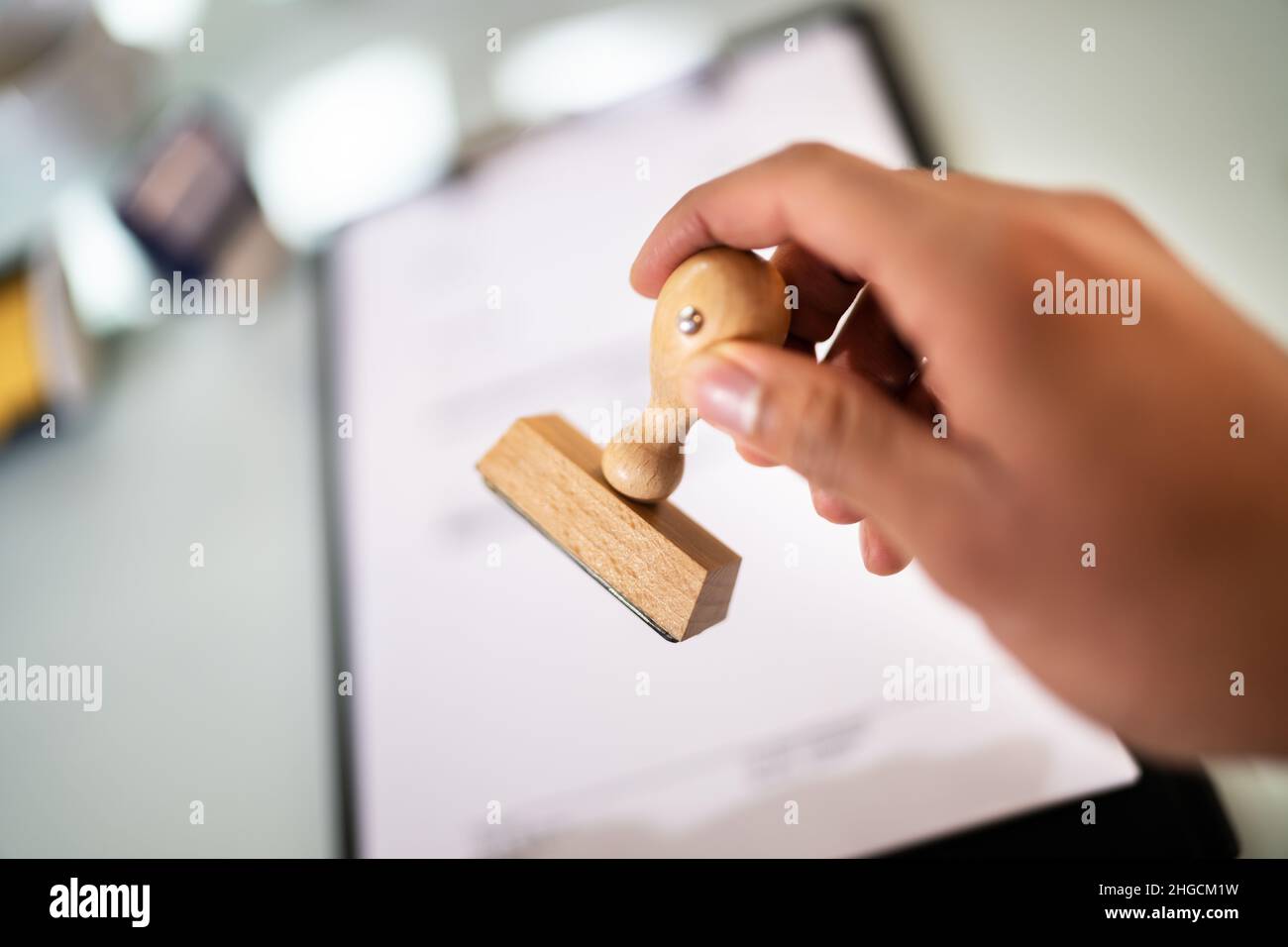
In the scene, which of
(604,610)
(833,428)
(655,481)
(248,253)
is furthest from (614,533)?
(248,253)

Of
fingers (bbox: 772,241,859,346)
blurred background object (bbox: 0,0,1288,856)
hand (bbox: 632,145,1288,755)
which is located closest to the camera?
hand (bbox: 632,145,1288,755)

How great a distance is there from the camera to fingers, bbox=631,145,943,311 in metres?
0.41

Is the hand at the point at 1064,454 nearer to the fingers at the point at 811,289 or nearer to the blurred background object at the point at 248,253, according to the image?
the fingers at the point at 811,289

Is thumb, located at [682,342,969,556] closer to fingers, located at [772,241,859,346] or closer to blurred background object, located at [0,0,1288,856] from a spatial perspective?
fingers, located at [772,241,859,346]

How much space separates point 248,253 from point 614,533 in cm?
61

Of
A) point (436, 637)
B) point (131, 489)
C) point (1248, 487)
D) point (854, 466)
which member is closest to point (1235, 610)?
point (1248, 487)

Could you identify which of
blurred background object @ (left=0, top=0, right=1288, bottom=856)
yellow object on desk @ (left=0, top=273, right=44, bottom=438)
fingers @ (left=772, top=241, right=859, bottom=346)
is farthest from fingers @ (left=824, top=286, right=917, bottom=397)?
yellow object on desk @ (left=0, top=273, right=44, bottom=438)

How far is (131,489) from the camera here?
856 millimetres

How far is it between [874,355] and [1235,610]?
259mm

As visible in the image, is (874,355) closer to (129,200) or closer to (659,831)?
(659,831)

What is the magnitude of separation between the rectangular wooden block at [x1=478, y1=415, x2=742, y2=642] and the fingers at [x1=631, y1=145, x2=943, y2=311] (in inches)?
5.4

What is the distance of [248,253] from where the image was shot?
2.84ft

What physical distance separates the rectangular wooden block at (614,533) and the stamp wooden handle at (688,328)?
2cm

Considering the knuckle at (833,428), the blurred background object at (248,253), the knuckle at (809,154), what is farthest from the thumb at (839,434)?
the blurred background object at (248,253)
